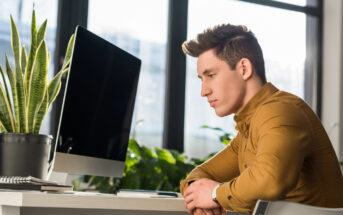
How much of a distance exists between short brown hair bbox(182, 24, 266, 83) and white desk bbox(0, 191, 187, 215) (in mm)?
494

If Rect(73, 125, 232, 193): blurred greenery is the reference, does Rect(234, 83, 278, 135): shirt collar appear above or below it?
above

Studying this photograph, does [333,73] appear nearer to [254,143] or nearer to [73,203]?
[254,143]

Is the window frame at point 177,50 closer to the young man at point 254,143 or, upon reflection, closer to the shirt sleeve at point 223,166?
the shirt sleeve at point 223,166

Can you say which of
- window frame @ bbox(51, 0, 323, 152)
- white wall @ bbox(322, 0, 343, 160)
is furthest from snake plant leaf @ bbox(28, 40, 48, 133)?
white wall @ bbox(322, 0, 343, 160)

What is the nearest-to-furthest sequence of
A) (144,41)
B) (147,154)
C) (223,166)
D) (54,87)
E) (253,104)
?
(253,104) → (223,166) → (54,87) → (147,154) → (144,41)

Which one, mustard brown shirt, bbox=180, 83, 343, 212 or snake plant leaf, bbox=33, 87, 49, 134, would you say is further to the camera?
snake plant leaf, bbox=33, 87, 49, 134

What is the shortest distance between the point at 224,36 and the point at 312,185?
568 mm

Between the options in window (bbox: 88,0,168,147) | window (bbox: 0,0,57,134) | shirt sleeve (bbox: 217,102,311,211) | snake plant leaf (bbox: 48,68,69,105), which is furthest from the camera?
window (bbox: 88,0,168,147)

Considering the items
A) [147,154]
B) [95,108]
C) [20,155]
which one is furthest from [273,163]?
[147,154]

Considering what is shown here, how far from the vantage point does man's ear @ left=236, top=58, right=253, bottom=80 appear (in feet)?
5.08

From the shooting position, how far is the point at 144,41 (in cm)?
389

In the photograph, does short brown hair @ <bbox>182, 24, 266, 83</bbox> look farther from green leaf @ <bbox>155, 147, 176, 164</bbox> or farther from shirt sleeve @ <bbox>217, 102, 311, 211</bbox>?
green leaf @ <bbox>155, 147, 176, 164</bbox>

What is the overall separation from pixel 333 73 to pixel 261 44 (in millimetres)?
786

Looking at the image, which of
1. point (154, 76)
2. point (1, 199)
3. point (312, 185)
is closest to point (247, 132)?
point (312, 185)
